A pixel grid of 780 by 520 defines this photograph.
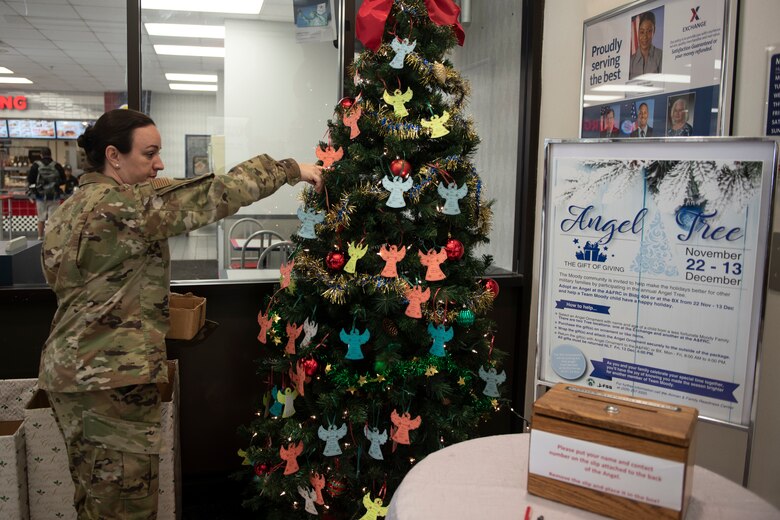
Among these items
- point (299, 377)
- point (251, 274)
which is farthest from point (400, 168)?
point (251, 274)

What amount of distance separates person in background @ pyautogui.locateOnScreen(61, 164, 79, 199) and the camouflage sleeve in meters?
1.27

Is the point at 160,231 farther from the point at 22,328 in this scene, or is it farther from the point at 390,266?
the point at 22,328

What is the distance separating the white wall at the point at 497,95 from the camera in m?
3.30

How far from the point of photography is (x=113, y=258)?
181 centimetres

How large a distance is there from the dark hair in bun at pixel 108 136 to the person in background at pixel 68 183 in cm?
111

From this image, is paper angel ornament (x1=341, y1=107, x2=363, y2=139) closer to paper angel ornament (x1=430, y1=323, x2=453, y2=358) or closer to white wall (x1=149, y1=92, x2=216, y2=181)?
paper angel ornament (x1=430, y1=323, x2=453, y2=358)

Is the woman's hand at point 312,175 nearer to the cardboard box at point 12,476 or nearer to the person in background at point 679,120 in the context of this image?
the person in background at point 679,120

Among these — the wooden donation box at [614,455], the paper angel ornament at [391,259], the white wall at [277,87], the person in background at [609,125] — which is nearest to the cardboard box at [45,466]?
the paper angel ornament at [391,259]

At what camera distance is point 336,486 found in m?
2.26

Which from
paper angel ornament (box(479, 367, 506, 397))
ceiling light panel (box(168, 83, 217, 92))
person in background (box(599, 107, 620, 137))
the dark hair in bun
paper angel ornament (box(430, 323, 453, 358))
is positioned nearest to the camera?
the dark hair in bun

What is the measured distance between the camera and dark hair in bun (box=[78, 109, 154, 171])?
190cm

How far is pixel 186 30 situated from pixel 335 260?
153 cm

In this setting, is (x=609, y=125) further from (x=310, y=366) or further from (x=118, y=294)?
(x=118, y=294)

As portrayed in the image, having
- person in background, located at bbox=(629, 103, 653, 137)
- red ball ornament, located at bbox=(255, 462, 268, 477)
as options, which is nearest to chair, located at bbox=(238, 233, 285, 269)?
red ball ornament, located at bbox=(255, 462, 268, 477)
